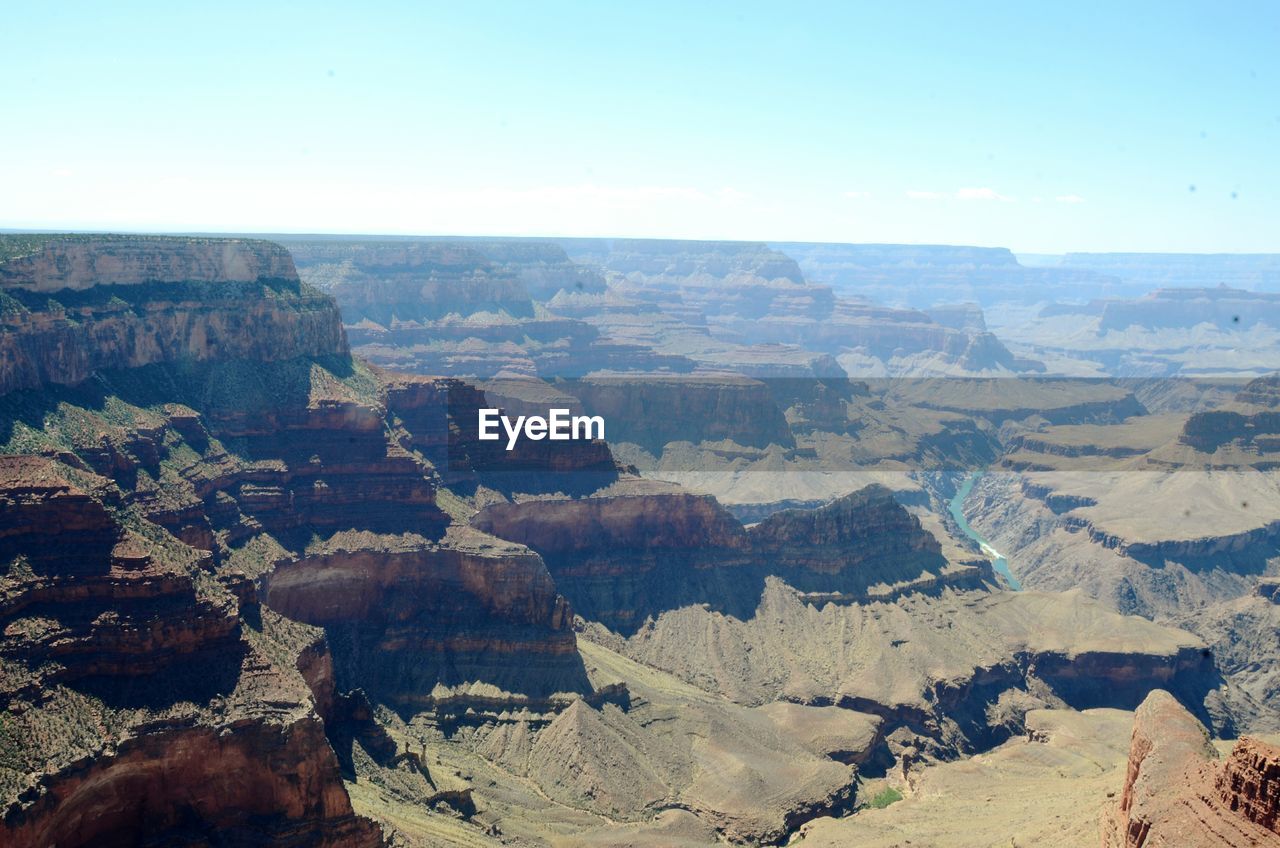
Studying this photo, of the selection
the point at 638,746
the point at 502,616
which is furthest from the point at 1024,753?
the point at 502,616

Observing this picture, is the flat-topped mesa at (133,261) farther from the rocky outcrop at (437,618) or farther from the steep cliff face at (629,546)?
the steep cliff face at (629,546)

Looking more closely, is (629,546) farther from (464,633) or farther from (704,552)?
(464,633)

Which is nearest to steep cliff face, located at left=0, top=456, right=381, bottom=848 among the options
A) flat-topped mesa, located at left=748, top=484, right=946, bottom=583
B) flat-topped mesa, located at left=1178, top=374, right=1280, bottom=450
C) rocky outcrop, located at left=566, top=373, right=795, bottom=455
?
flat-topped mesa, located at left=748, top=484, right=946, bottom=583

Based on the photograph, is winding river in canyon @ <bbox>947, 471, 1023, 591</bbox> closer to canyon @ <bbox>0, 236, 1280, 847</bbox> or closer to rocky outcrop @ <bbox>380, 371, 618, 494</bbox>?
canyon @ <bbox>0, 236, 1280, 847</bbox>

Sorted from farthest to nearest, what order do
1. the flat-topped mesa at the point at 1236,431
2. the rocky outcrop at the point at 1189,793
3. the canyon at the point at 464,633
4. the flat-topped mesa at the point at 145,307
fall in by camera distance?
1. the flat-topped mesa at the point at 1236,431
2. the flat-topped mesa at the point at 145,307
3. the canyon at the point at 464,633
4. the rocky outcrop at the point at 1189,793

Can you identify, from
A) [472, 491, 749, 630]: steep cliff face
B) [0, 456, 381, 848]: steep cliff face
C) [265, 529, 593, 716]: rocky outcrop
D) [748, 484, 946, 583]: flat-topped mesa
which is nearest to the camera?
[0, 456, 381, 848]: steep cliff face

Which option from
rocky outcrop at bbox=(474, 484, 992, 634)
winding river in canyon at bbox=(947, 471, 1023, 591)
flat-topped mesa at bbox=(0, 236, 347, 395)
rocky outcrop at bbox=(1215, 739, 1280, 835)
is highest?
flat-topped mesa at bbox=(0, 236, 347, 395)

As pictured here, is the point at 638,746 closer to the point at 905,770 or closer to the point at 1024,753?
the point at 905,770

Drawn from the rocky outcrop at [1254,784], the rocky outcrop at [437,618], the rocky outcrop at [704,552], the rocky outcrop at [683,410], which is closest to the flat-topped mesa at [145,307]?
the rocky outcrop at [437,618]
